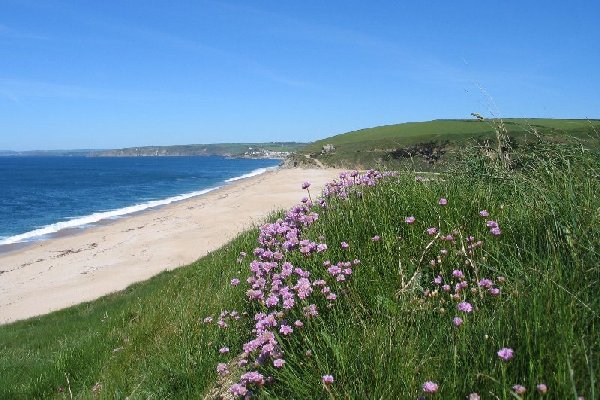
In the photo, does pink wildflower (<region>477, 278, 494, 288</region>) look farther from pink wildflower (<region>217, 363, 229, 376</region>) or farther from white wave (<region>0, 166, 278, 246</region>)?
white wave (<region>0, 166, 278, 246</region>)

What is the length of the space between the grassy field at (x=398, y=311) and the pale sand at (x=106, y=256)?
9.29 m

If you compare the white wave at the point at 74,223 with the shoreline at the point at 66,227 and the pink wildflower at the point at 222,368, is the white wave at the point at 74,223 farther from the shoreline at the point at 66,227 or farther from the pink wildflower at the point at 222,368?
the pink wildflower at the point at 222,368

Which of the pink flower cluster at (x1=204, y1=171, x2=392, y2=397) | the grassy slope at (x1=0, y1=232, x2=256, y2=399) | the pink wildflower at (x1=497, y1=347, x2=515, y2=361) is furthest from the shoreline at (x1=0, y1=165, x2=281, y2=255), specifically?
the pink wildflower at (x1=497, y1=347, x2=515, y2=361)

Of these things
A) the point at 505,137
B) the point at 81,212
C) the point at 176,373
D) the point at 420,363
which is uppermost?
the point at 505,137

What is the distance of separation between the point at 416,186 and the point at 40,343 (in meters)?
10.0

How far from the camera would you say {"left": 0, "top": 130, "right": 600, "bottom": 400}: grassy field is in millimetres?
2303

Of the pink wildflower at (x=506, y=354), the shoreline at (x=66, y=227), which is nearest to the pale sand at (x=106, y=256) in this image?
the shoreline at (x=66, y=227)

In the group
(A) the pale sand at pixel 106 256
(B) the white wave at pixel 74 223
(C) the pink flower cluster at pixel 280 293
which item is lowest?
(B) the white wave at pixel 74 223

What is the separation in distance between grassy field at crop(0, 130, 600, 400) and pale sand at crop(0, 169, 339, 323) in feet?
30.5

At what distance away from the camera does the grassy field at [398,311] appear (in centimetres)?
230

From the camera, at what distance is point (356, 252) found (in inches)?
166

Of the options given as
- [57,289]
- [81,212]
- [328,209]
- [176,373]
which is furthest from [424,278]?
[81,212]

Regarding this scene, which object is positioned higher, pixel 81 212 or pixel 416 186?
pixel 416 186

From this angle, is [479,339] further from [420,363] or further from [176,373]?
[176,373]
